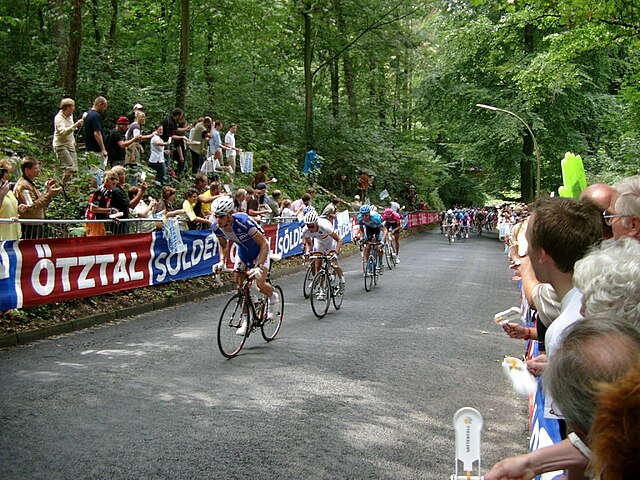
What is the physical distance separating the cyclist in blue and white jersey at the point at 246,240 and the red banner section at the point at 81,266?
2711 millimetres

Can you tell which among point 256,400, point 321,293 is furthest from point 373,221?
point 256,400

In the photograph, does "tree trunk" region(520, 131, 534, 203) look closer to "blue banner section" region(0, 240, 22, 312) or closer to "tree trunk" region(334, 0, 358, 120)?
"tree trunk" region(334, 0, 358, 120)

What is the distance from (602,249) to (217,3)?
68.0 ft

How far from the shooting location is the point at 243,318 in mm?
9070

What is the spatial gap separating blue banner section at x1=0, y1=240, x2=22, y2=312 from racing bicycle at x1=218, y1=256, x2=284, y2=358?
2.89 metres

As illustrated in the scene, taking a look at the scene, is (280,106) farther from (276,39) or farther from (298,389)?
(298,389)

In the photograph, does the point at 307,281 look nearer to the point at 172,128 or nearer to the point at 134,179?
the point at 134,179

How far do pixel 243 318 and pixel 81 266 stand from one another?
324cm

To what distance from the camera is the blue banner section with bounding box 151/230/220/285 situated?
43.0 feet

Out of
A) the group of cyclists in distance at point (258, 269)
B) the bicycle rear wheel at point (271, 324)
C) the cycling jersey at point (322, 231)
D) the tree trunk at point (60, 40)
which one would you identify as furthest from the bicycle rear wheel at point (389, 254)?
the tree trunk at point (60, 40)

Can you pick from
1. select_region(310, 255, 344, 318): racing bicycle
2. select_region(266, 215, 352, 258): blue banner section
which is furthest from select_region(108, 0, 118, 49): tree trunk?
select_region(310, 255, 344, 318): racing bicycle

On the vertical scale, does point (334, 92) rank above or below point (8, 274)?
above

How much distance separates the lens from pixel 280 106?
101 feet

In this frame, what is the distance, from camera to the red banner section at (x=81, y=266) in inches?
376
